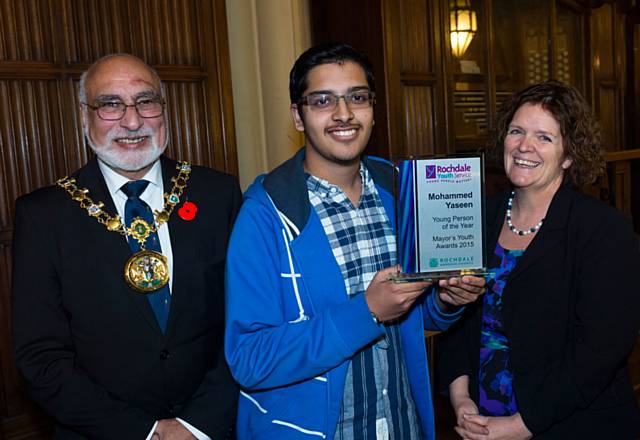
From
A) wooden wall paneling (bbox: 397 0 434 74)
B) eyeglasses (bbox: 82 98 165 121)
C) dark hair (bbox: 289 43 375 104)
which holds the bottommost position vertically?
eyeglasses (bbox: 82 98 165 121)

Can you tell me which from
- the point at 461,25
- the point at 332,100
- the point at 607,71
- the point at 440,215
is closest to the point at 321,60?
the point at 332,100

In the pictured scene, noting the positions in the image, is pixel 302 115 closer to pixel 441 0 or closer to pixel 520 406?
pixel 520 406

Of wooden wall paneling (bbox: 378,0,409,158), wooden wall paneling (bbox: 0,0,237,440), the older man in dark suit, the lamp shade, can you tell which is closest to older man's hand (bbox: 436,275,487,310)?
the older man in dark suit

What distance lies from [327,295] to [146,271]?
0.47m

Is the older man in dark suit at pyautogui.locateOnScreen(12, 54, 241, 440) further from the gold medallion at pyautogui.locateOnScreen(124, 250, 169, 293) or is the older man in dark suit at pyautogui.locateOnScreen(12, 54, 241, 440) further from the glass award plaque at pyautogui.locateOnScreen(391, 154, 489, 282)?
the glass award plaque at pyautogui.locateOnScreen(391, 154, 489, 282)

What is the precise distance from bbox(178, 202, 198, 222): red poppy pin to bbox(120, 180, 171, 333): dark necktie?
0.08 meters

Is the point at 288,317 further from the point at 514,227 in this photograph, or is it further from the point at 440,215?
the point at 514,227

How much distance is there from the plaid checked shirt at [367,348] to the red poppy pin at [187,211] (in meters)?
0.34

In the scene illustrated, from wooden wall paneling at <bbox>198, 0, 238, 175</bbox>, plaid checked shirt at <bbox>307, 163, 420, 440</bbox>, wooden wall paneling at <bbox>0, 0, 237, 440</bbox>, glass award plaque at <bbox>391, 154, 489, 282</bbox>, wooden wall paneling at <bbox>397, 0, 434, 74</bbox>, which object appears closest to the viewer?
glass award plaque at <bbox>391, 154, 489, 282</bbox>

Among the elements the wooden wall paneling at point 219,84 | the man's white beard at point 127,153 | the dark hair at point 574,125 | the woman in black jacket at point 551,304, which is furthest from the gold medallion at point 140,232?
the wooden wall paneling at point 219,84

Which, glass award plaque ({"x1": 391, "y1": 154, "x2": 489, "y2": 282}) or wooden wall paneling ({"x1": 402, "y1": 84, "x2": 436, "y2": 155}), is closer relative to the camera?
glass award plaque ({"x1": 391, "y1": 154, "x2": 489, "y2": 282})

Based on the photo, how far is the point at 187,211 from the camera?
5.34 ft

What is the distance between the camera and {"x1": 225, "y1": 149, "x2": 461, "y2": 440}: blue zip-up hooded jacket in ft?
4.33

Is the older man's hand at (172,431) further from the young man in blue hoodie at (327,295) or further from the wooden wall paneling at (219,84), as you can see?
the wooden wall paneling at (219,84)
